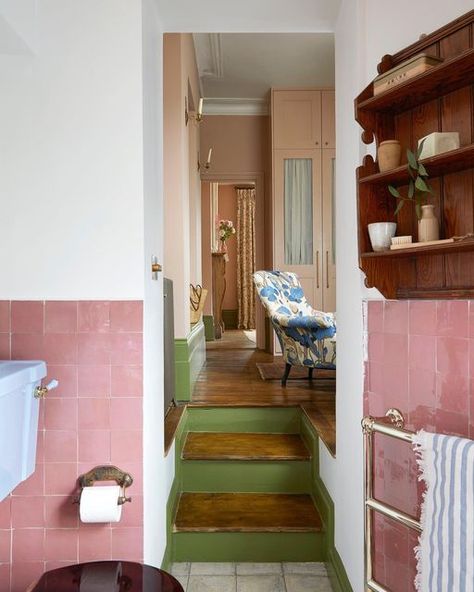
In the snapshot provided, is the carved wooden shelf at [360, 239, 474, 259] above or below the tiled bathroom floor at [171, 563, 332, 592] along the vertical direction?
above

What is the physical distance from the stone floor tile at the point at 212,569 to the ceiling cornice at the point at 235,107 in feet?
15.3

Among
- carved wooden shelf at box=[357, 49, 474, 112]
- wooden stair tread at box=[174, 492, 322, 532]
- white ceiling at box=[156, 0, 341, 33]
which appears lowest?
wooden stair tread at box=[174, 492, 322, 532]

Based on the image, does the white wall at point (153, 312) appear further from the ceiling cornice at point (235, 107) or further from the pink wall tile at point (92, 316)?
the ceiling cornice at point (235, 107)

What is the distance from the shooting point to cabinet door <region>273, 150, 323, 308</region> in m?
5.04

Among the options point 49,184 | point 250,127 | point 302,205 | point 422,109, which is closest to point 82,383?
point 49,184

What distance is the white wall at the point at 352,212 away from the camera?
5.10ft

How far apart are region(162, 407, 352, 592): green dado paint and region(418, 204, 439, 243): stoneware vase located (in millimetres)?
1321

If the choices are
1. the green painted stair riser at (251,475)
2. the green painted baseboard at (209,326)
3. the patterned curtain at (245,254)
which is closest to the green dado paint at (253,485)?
the green painted stair riser at (251,475)

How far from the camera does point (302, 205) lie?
509 cm

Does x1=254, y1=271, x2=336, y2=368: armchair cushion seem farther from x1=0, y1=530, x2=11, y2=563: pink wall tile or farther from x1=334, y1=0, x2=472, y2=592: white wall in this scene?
x1=0, y1=530, x2=11, y2=563: pink wall tile

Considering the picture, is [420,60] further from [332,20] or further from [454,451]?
[454,451]

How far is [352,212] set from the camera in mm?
1770

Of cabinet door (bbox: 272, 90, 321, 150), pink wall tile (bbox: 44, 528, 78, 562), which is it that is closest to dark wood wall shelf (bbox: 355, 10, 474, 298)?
pink wall tile (bbox: 44, 528, 78, 562)

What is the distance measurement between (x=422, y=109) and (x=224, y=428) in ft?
6.78
